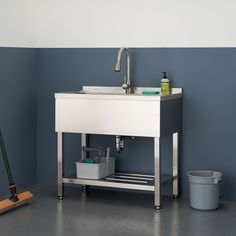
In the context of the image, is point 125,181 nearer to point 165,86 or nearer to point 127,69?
point 165,86

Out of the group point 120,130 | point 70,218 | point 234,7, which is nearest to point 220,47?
point 234,7

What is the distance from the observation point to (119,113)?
426cm

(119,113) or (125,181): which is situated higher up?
(119,113)

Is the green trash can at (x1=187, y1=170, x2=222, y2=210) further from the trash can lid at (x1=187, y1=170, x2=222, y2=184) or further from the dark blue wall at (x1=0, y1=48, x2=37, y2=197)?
the dark blue wall at (x1=0, y1=48, x2=37, y2=197)

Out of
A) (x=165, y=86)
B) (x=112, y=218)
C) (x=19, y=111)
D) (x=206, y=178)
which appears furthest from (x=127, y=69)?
(x=112, y=218)

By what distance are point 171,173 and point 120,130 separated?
71 cm

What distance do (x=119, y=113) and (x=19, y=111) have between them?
3.38 feet

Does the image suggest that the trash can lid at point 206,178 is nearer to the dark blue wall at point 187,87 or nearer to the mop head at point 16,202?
the dark blue wall at point 187,87

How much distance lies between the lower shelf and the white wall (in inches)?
42.9

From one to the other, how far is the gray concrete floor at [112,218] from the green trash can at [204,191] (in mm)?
56

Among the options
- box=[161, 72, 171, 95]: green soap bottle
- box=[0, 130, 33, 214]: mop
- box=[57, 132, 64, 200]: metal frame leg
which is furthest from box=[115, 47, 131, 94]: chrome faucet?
box=[0, 130, 33, 214]: mop

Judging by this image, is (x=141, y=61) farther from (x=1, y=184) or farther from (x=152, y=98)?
(x=1, y=184)

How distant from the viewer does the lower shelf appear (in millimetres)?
4266

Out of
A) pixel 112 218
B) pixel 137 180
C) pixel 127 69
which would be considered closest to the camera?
pixel 112 218
